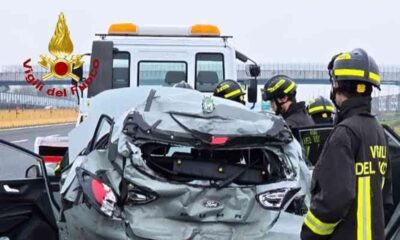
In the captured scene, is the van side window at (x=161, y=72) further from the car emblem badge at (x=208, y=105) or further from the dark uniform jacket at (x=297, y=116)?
the car emblem badge at (x=208, y=105)

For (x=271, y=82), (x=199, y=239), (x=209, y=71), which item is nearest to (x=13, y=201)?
(x=199, y=239)

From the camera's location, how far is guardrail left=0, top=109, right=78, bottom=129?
1532 inches

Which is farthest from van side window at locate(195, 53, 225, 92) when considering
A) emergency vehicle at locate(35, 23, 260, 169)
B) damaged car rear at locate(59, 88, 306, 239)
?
damaged car rear at locate(59, 88, 306, 239)

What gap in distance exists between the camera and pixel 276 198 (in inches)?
178

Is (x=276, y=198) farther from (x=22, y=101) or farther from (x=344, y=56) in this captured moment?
(x=22, y=101)

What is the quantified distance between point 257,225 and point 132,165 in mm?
887

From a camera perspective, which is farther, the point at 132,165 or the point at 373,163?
the point at 132,165

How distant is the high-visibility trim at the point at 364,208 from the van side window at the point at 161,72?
653 centimetres

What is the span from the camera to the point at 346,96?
12.1ft

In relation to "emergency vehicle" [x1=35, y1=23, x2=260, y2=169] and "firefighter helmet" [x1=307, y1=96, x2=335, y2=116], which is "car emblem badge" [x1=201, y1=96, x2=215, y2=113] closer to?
"firefighter helmet" [x1=307, y1=96, x2=335, y2=116]

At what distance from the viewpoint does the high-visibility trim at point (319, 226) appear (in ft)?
11.7

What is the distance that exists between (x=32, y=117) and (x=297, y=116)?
38.2 meters

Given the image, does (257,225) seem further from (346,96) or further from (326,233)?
(346,96)

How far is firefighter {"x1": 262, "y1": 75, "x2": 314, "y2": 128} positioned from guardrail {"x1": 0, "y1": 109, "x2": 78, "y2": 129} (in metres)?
31.8
